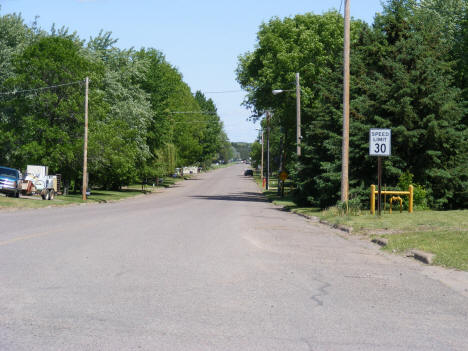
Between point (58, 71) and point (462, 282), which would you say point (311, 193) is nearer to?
point (58, 71)

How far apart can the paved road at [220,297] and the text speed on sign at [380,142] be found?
7.08 meters

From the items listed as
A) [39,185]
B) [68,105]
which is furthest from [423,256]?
[68,105]

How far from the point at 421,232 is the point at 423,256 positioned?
4310 millimetres

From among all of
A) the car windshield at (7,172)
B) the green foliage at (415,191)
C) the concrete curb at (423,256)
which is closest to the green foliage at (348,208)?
the green foliage at (415,191)

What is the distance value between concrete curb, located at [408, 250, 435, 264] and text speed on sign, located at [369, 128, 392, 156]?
8.07 metres

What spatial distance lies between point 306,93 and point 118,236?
→ 3423 centimetres

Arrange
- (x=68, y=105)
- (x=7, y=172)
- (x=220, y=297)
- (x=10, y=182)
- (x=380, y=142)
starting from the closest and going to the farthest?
(x=220, y=297)
(x=380, y=142)
(x=10, y=182)
(x=7, y=172)
(x=68, y=105)

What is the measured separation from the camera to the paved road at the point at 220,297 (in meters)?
6.00

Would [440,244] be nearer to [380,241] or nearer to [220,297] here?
[380,241]

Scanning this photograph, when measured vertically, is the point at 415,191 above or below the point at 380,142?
below

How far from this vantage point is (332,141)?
30.7m

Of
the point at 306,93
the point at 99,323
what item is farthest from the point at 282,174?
the point at 99,323

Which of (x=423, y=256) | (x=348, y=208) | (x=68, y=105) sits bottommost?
(x=423, y=256)

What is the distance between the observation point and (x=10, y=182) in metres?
37.4
